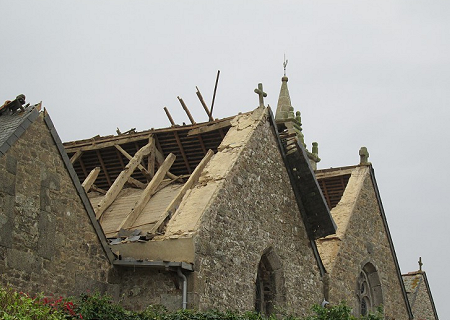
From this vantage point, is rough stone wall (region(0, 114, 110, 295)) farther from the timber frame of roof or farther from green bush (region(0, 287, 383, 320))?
the timber frame of roof

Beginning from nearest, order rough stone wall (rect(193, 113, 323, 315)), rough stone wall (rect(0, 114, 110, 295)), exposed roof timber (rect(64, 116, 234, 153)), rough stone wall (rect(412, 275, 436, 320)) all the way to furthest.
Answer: rough stone wall (rect(0, 114, 110, 295)) → rough stone wall (rect(193, 113, 323, 315)) → exposed roof timber (rect(64, 116, 234, 153)) → rough stone wall (rect(412, 275, 436, 320))

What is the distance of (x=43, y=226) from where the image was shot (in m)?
15.6

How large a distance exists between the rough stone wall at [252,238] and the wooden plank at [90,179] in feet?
13.5

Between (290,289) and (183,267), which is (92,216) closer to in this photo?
(183,267)

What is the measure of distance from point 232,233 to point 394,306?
865cm

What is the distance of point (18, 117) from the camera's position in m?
15.9

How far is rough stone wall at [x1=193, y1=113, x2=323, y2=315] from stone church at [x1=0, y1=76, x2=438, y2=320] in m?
0.04

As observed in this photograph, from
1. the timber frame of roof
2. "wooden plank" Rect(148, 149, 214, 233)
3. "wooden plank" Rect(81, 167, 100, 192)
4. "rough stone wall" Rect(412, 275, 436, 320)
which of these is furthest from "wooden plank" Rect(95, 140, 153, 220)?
"rough stone wall" Rect(412, 275, 436, 320)

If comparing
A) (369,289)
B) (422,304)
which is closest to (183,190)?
(369,289)

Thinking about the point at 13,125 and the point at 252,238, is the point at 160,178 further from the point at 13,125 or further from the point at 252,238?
the point at 13,125

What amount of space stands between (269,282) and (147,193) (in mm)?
3298

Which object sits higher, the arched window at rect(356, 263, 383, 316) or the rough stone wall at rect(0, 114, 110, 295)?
the arched window at rect(356, 263, 383, 316)

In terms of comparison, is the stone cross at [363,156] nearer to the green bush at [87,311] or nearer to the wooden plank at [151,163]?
the wooden plank at [151,163]

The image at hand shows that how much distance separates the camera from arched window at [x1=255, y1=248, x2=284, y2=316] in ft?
65.2
